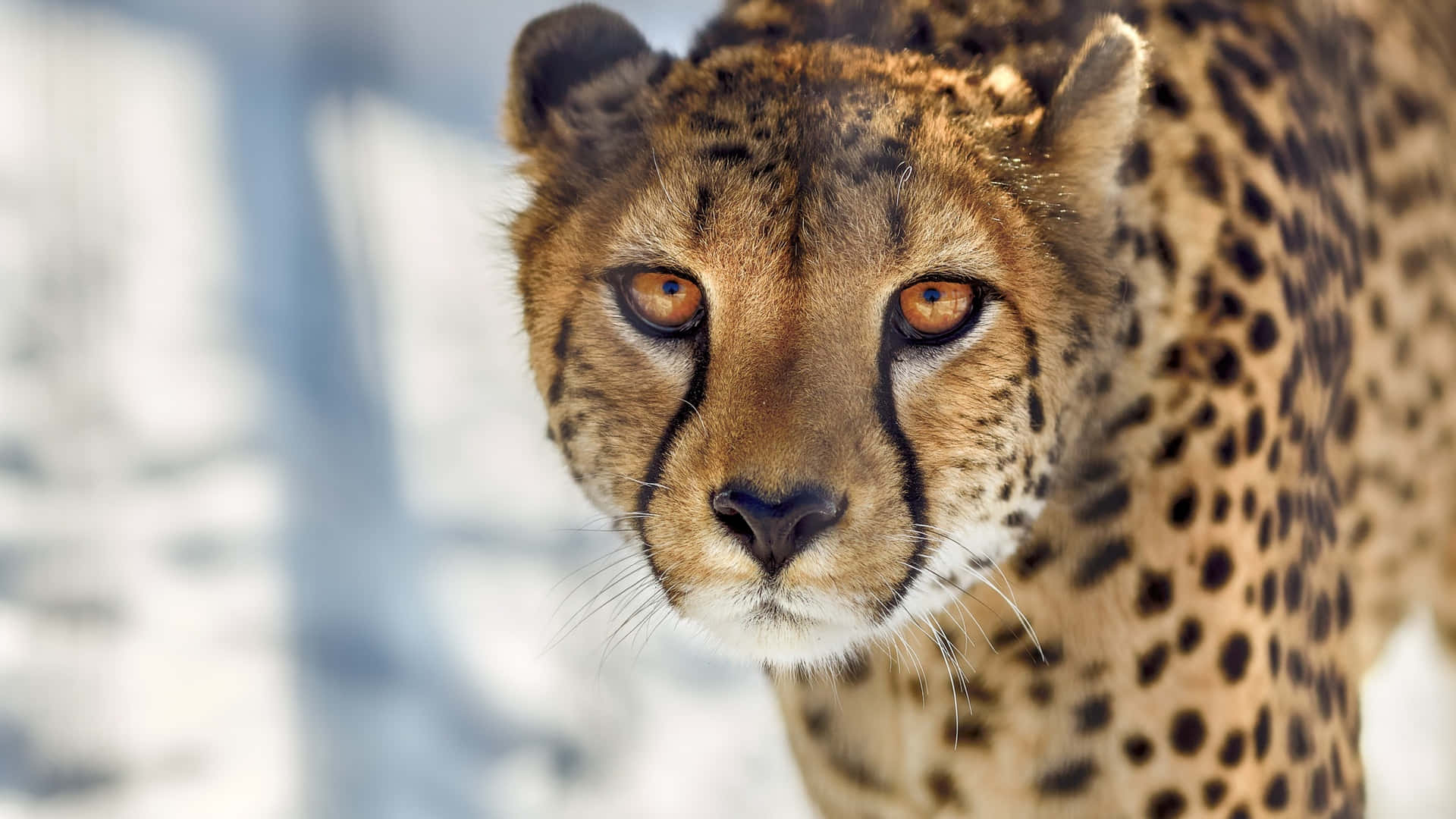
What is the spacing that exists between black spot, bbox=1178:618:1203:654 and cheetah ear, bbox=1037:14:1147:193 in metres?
0.41

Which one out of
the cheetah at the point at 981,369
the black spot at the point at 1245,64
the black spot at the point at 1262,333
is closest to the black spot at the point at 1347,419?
the cheetah at the point at 981,369

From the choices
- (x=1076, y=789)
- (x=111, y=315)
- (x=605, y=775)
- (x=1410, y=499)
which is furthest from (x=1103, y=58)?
(x=605, y=775)

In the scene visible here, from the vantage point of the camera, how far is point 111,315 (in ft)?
5.34

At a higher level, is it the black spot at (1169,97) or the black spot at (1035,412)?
the black spot at (1169,97)

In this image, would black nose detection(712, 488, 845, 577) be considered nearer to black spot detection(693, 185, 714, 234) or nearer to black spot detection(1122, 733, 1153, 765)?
black spot detection(693, 185, 714, 234)

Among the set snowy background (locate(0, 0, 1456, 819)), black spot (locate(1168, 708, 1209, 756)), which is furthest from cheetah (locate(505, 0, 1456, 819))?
snowy background (locate(0, 0, 1456, 819))

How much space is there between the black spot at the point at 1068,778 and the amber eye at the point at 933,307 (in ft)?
1.56

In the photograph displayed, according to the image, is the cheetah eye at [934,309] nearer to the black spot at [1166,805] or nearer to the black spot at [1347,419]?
the black spot at [1166,805]

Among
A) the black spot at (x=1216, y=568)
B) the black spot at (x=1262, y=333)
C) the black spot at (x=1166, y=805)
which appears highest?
the black spot at (x=1262, y=333)

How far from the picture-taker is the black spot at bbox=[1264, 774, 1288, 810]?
4.26 feet

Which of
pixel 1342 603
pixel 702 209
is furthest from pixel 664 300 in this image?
pixel 1342 603

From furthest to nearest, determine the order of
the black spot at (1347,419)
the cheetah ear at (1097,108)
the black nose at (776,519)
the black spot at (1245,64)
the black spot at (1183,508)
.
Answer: the black spot at (1347,419) < the black spot at (1245,64) < the black spot at (1183,508) < the cheetah ear at (1097,108) < the black nose at (776,519)

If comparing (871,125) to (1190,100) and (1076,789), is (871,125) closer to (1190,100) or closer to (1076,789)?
(1190,100)

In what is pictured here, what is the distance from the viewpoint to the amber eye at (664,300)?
1139 mm
